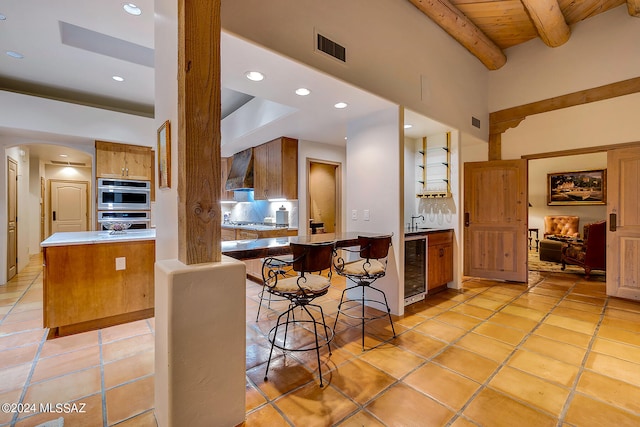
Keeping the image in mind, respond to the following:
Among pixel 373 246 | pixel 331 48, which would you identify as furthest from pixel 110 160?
pixel 373 246

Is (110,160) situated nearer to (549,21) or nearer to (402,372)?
(402,372)

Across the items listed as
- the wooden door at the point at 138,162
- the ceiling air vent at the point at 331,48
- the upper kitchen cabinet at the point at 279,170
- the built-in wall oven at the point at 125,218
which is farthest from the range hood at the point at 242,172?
the ceiling air vent at the point at 331,48

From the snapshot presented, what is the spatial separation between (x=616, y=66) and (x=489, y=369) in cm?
473

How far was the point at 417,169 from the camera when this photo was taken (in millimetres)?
4879

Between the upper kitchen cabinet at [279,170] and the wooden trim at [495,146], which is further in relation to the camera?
the upper kitchen cabinet at [279,170]

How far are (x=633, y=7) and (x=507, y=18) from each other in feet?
4.68

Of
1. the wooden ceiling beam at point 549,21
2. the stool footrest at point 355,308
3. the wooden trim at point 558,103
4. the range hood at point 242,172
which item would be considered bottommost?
the stool footrest at point 355,308

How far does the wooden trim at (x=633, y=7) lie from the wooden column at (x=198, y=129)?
17.2ft

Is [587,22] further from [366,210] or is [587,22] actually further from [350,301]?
[350,301]

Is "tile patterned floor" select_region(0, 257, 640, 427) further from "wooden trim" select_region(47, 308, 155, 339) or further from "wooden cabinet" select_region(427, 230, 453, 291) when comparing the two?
"wooden cabinet" select_region(427, 230, 453, 291)

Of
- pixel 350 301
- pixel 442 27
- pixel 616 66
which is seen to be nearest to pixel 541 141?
pixel 616 66

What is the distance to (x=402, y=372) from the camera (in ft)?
7.07

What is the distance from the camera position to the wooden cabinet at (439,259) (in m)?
3.91

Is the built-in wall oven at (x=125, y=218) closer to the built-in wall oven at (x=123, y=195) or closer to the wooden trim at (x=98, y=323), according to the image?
the built-in wall oven at (x=123, y=195)
